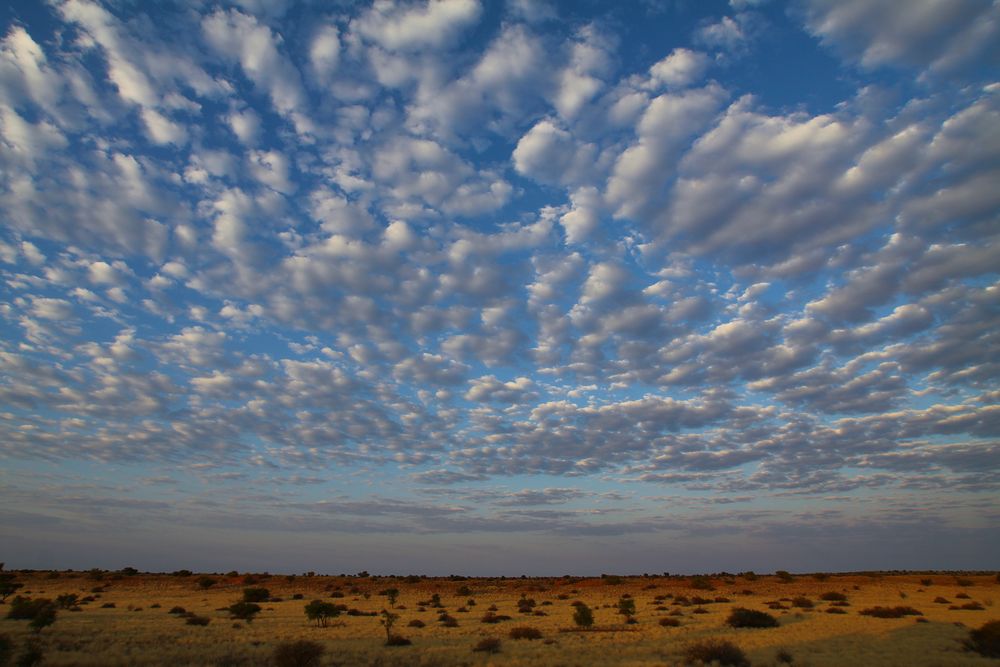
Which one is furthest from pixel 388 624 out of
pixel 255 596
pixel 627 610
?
pixel 255 596

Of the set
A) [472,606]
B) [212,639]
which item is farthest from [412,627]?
[472,606]

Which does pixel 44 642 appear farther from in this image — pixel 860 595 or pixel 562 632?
pixel 860 595

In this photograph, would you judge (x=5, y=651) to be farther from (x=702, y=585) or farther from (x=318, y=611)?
(x=702, y=585)

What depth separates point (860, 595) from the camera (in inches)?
2009

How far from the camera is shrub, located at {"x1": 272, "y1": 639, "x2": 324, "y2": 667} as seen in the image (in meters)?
19.3

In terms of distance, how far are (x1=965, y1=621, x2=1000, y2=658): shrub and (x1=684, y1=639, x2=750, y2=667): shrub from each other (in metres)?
10.2

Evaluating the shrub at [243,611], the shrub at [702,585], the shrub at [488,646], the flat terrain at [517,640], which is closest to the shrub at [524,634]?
the flat terrain at [517,640]

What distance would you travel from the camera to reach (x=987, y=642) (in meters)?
21.9

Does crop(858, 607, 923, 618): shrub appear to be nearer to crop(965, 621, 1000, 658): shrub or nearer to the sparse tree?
crop(965, 621, 1000, 658): shrub

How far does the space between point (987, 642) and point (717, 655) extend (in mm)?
11734

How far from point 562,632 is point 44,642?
24.3m

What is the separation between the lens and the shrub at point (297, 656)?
762 inches

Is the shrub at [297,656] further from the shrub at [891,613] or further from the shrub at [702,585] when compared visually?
the shrub at [702,585]

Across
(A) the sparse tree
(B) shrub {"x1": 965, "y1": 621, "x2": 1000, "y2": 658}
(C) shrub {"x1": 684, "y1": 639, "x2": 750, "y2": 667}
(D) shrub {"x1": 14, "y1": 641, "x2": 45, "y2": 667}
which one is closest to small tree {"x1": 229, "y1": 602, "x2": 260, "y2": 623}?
(A) the sparse tree
